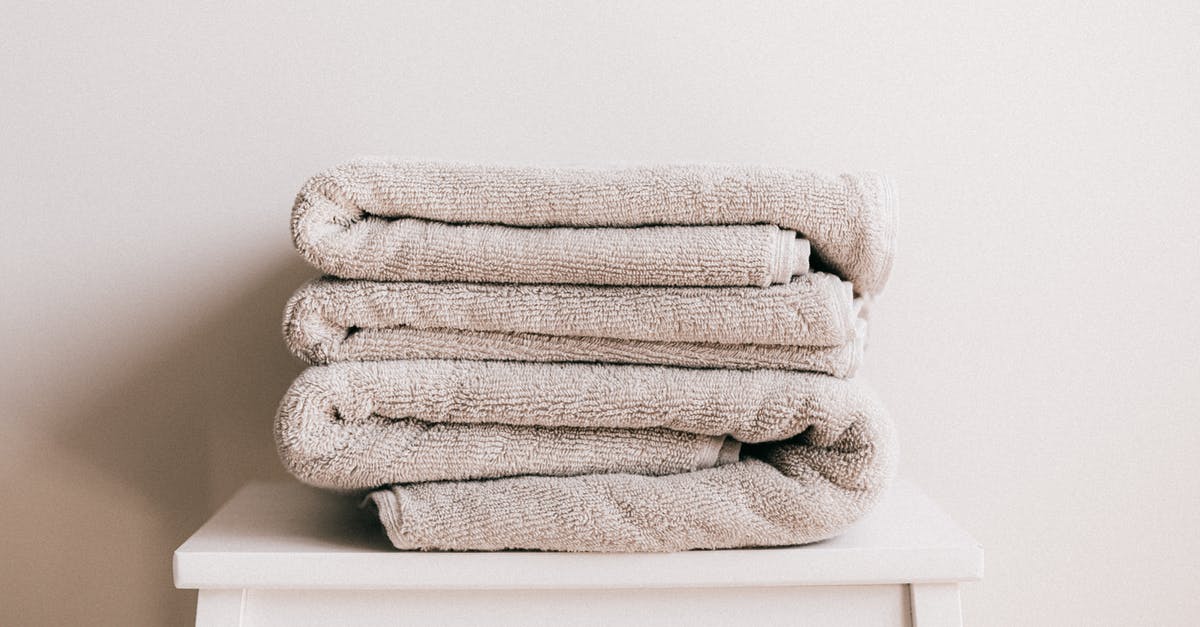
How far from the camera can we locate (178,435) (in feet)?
2.77

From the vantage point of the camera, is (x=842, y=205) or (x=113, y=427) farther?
(x=113, y=427)

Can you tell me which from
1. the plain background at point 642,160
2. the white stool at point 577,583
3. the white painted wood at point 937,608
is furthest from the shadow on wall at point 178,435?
the white painted wood at point 937,608

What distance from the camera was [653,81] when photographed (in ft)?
2.71

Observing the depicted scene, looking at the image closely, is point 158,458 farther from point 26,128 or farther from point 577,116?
point 577,116

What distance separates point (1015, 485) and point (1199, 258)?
264 mm

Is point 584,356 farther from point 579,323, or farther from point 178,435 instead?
point 178,435

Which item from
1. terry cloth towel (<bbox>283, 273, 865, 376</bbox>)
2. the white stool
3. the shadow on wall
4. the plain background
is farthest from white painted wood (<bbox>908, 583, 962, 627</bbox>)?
the shadow on wall

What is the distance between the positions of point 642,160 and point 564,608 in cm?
43

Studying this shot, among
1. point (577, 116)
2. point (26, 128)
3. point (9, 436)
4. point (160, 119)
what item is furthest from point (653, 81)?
point (9, 436)

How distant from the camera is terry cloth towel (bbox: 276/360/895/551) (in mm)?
531

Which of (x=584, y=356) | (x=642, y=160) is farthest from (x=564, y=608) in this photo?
(x=642, y=160)

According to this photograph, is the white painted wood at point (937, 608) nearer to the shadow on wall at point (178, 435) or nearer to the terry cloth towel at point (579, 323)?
the terry cloth towel at point (579, 323)

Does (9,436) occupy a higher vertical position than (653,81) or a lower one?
lower

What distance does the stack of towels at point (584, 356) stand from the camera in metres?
0.53
